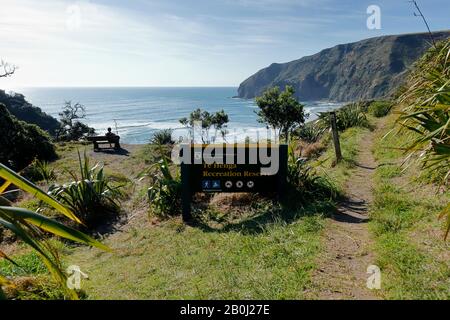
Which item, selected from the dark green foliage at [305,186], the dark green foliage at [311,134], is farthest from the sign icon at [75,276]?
the dark green foliage at [311,134]

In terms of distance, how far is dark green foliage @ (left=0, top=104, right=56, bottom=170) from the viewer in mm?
17750

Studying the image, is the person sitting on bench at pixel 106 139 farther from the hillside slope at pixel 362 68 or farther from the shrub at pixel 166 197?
the hillside slope at pixel 362 68

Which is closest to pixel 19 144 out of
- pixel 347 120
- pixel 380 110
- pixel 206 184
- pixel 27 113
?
pixel 206 184

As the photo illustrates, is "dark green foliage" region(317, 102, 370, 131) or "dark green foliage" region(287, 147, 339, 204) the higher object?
"dark green foliage" region(317, 102, 370, 131)

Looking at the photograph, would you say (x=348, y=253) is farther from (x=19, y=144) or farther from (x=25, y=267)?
(x=19, y=144)

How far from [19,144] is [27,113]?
5407cm

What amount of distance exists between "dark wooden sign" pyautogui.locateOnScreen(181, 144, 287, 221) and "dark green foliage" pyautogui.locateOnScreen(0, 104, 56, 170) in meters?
13.8

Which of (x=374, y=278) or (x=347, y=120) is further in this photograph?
(x=347, y=120)

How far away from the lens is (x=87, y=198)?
771 cm

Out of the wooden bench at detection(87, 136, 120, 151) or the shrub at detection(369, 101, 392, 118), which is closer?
the wooden bench at detection(87, 136, 120, 151)

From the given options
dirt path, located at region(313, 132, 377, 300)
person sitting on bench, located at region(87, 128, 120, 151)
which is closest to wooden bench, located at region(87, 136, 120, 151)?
person sitting on bench, located at region(87, 128, 120, 151)

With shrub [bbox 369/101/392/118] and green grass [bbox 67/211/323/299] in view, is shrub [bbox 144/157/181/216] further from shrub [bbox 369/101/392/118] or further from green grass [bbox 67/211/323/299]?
shrub [bbox 369/101/392/118]

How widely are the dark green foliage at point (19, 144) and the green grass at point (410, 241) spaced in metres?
16.6

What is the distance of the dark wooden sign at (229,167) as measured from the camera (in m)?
6.41
